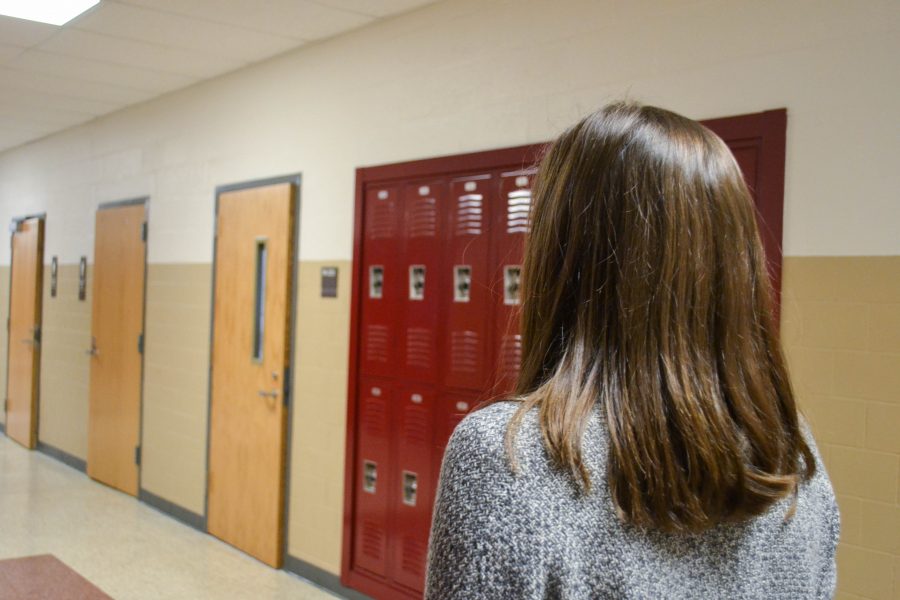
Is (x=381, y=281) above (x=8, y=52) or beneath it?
beneath

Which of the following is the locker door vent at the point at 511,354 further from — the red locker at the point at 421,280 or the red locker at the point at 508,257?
the red locker at the point at 421,280

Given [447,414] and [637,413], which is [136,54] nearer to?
[447,414]

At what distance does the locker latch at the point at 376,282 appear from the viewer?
3965 mm

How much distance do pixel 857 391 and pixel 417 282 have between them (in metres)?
2.01

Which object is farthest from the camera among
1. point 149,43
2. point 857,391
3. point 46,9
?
point 149,43

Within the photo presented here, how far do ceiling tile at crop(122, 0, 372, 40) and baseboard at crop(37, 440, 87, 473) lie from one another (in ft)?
14.2

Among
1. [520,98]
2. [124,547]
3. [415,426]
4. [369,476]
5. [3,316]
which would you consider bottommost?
[124,547]

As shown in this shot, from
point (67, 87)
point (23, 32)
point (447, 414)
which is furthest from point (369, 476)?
point (67, 87)

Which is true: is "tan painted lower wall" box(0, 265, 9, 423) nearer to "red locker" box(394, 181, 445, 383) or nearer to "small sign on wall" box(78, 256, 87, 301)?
"small sign on wall" box(78, 256, 87, 301)

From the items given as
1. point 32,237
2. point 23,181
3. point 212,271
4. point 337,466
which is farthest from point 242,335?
point 23,181

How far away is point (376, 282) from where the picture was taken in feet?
13.1

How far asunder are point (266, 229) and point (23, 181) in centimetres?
494

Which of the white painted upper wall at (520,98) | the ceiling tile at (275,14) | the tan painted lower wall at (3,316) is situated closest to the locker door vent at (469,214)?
the white painted upper wall at (520,98)

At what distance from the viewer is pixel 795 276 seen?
8.14 feet
